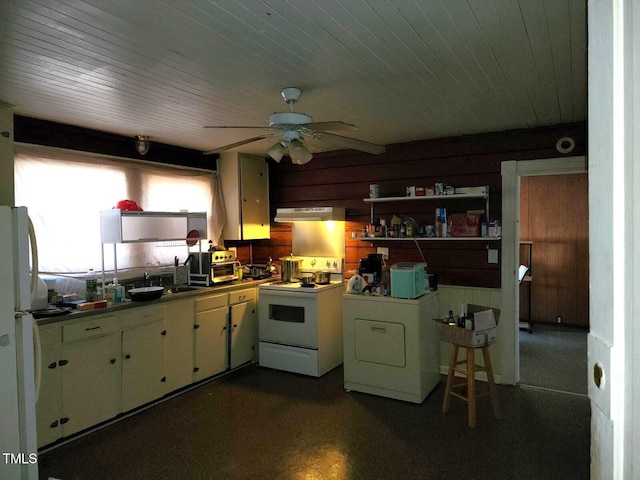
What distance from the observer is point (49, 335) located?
278cm

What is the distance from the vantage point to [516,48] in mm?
2115

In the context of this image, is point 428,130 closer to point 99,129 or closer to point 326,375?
point 326,375

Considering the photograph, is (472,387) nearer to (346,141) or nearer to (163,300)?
(346,141)

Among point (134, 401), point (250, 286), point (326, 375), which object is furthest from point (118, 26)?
point (326, 375)

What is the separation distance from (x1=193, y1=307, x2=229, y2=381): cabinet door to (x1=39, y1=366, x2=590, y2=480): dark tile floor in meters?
0.27

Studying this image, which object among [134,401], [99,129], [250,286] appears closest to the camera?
[134,401]

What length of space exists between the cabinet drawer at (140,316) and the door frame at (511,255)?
10.1 feet

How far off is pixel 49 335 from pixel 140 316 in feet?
2.25

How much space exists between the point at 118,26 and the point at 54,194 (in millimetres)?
2076

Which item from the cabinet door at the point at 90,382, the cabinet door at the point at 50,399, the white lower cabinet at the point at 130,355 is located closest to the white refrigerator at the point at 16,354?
the white lower cabinet at the point at 130,355

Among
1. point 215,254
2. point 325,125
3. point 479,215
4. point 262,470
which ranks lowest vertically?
point 262,470

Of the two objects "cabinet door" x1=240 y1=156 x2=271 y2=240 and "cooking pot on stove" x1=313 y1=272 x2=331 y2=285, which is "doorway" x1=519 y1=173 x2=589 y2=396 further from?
"cabinet door" x1=240 y1=156 x2=271 y2=240

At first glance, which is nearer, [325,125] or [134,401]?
[325,125]

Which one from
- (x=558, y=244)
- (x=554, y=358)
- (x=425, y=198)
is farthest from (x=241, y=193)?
(x=558, y=244)
